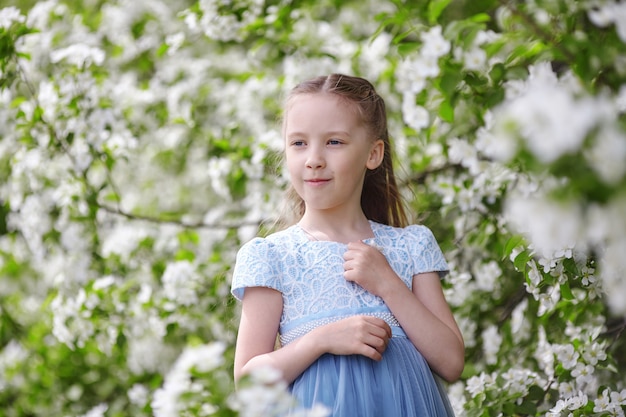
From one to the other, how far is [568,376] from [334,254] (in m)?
0.87

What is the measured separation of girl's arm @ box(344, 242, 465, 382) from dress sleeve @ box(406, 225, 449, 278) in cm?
12

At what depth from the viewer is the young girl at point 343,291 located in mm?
1809

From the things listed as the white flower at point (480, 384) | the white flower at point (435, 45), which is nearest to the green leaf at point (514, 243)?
the white flower at point (480, 384)

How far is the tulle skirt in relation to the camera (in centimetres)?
177

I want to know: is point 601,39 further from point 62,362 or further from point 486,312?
point 62,362

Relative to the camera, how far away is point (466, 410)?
7.93 feet

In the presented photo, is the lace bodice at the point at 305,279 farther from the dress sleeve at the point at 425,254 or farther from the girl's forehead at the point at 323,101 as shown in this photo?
the girl's forehead at the point at 323,101

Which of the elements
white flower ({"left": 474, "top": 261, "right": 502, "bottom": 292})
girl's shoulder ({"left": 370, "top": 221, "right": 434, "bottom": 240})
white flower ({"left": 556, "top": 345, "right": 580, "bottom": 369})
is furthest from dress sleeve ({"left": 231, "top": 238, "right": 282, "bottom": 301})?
white flower ({"left": 474, "top": 261, "right": 502, "bottom": 292})

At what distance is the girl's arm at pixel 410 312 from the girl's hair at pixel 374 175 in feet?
1.22

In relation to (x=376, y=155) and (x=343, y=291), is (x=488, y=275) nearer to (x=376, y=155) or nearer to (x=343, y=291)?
(x=376, y=155)

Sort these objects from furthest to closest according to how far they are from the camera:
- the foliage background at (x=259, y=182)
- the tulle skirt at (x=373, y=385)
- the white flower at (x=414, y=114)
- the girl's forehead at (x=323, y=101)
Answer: the white flower at (x=414, y=114) < the girl's forehead at (x=323, y=101) < the tulle skirt at (x=373, y=385) < the foliage background at (x=259, y=182)

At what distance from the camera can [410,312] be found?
6.24ft

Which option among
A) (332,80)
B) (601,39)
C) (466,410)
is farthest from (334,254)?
(601,39)

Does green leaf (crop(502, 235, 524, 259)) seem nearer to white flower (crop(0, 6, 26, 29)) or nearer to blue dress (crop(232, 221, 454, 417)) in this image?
blue dress (crop(232, 221, 454, 417))
